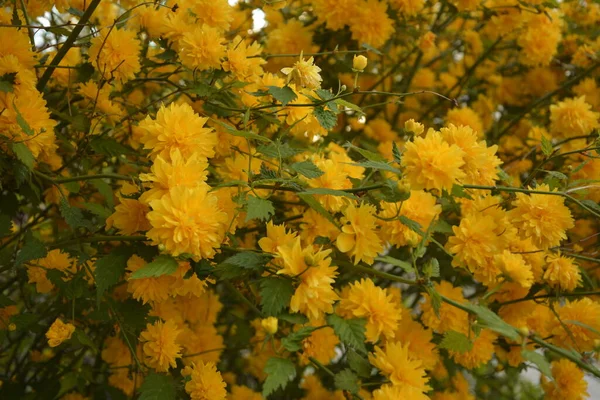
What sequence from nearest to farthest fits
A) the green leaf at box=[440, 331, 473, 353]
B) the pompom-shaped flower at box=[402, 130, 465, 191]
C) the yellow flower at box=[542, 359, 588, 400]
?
the pompom-shaped flower at box=[402, 130, 465, 191] < the green leaf at box=[440, 331, 473, 353] < the yellow flower at box=[542, 359, 588, 400]

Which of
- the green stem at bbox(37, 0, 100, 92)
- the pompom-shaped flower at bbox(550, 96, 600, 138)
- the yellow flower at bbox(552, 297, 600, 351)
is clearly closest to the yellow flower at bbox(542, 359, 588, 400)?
the yellow flower at bbox(552, 297, 600, 351)

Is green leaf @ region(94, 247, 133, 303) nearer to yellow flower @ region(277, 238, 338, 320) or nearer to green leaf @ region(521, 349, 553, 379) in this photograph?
yellow flower @ region(277, 238, 338, 320)

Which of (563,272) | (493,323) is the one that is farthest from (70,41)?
(563,272)

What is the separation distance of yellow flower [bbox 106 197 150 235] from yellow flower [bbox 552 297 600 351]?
872 millimetres

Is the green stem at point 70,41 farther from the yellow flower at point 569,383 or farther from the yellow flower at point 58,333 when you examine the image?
the yellow flower at point 569,383

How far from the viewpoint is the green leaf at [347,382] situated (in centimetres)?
97

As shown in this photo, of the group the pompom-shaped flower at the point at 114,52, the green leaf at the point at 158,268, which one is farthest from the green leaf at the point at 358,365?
the pompom-shaped flower at the point at 114,52

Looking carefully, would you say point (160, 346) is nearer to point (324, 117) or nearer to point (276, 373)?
point (276, 373)

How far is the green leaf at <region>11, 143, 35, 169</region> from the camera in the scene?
0.94 metres

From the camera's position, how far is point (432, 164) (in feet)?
2.93

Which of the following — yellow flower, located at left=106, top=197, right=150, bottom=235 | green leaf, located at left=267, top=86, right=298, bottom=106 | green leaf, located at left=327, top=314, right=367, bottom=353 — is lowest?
green leaf, located at left=327, top=314, right=367, bottom=353

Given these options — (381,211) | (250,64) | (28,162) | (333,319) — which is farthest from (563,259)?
(28,162)

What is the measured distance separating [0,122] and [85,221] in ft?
0.71

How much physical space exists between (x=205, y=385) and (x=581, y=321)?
793 mm
